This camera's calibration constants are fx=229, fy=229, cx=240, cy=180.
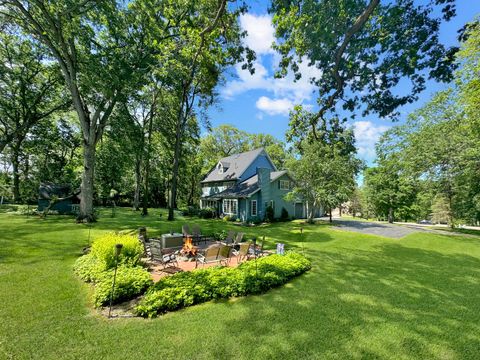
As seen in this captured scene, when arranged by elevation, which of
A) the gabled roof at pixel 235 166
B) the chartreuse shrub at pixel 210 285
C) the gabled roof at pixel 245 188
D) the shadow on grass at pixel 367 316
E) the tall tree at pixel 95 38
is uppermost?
the tall tree at pixel 95 38

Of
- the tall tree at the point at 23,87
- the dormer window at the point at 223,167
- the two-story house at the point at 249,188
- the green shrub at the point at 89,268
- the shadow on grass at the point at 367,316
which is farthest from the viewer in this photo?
the dormer window at the point at 223,167

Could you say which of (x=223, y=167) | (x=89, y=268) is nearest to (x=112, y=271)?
(x=89, y=268)

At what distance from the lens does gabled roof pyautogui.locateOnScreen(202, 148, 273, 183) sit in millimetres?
28578

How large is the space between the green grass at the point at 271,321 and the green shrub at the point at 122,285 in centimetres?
36

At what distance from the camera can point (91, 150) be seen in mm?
16500

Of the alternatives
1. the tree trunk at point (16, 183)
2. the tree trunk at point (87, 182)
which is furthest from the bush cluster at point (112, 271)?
the tree trunk at point (16, 183)

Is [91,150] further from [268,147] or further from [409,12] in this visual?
[268,147]

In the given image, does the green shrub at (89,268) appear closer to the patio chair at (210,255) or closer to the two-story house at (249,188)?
the patio chair at (210,255)

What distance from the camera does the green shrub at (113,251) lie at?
6949 millimetres

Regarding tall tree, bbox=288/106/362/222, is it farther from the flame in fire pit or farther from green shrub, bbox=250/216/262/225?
the flame in fire pit

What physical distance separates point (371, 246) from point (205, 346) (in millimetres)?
12793

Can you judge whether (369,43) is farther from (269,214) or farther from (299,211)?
(299,211)

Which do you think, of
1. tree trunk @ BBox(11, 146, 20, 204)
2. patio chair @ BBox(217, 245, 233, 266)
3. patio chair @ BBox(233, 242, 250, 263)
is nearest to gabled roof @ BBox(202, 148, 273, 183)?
patio chair @ BBox(233, 242, 250, 263)

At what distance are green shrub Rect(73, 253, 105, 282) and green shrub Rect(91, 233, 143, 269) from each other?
132 millimetres
